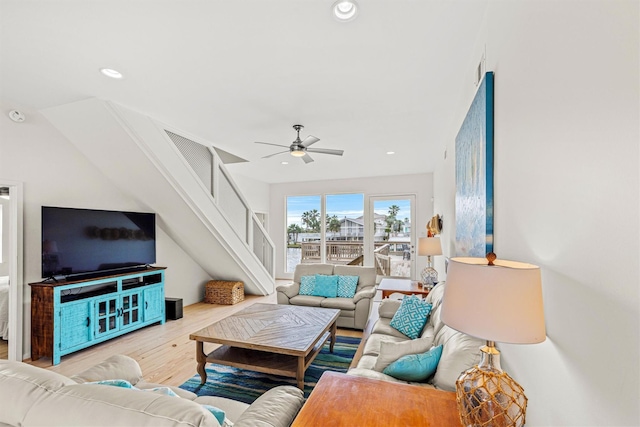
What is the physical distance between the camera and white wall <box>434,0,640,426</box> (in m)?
0.63

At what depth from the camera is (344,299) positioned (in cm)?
415

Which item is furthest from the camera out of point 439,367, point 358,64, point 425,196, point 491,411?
point 425,196

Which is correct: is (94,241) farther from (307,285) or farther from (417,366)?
(417,366)

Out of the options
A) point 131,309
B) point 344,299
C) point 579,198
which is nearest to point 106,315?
point 131,309

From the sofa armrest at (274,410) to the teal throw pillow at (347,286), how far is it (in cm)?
276

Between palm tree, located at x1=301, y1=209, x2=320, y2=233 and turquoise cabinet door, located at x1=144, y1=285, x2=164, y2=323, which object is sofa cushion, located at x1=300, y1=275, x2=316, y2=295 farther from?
palm tree, located at x1=301, y1=209, x2=320, y2=233

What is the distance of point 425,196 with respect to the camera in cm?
655

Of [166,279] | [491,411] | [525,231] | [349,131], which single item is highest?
[349,131]

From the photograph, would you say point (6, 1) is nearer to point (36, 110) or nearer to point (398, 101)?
point (36, 110)

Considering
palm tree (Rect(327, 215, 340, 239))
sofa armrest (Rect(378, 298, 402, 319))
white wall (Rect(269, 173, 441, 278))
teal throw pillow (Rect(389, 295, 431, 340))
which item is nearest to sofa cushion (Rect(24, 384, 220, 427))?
teal throw pillow (Rect(389, 295, 431, 340))

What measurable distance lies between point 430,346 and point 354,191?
535cm

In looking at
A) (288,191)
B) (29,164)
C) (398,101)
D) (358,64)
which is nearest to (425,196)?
(288,191)

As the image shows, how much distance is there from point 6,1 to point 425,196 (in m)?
6.38

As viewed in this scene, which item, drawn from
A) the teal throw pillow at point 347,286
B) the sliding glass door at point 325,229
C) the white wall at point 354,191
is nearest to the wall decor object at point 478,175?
the teal throw pillow at point 347,286
